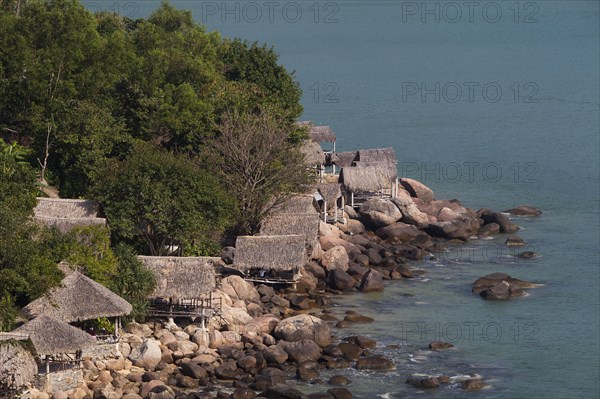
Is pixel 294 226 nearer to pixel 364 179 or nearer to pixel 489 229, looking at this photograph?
pixel 364 179

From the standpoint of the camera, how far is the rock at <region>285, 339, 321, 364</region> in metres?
42.7

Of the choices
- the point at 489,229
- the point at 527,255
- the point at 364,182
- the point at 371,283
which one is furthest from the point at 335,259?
the point at 489,229

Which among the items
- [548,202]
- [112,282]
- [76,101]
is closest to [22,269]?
[112,282]

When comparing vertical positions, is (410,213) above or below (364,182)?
below

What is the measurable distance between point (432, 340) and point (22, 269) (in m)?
15.2

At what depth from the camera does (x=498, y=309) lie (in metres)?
51.1

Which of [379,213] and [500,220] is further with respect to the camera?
[500,220]

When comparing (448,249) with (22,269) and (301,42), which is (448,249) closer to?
(22,269)

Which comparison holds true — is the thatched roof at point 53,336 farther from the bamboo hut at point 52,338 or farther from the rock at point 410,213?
the rock at point 410,213

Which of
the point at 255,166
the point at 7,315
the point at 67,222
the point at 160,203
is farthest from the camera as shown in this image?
the point at 255,166

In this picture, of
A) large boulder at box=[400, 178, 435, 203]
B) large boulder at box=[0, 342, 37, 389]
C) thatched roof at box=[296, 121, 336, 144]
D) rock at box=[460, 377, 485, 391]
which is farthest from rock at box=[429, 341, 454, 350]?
thatched roof at box=[296, 121, 336, 144]

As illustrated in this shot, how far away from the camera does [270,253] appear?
162 feet

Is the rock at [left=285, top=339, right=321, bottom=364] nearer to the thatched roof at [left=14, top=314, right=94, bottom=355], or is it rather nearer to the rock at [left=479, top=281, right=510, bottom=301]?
Answer: the thatched roof at [left=14, top=314, right=94, bottom=355]

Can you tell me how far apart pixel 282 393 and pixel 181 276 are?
697 centimetres
